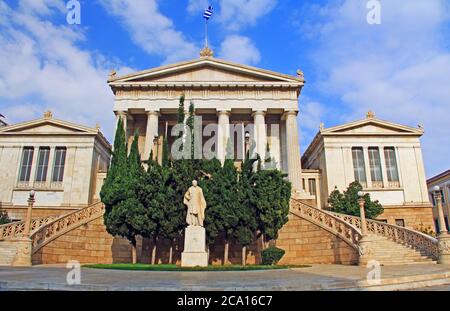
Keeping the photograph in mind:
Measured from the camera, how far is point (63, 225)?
73.2 ft

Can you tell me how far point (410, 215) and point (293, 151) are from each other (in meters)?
13.7

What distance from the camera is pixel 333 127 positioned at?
1501 inches

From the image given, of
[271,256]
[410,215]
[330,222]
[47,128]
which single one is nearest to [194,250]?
[271,256]

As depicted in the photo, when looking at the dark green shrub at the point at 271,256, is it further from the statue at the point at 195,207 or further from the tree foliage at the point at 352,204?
the tree foliage at the point at 352,204

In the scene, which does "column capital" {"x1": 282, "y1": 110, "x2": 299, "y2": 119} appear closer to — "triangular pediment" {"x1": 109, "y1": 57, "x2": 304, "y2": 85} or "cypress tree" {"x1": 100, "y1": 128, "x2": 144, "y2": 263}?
"triangular pediment" {"x1": 109, "y1": 57, "x2": 304, "y2": 85}

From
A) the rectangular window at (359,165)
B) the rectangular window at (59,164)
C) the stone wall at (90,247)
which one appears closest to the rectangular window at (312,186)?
the rectangular window at (359,165)

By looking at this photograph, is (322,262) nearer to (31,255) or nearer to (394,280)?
(394,280)

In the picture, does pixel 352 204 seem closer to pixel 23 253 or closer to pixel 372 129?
pixel 372 129

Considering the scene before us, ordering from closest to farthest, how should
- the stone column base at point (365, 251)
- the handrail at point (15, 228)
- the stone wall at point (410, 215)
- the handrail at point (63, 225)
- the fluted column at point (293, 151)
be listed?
the stone column base at point (365, 251), the handrail at point (63, 225), the handrail at point (15, 228), the fluted column at point (293, 151), the stone wall at point (410, 215)

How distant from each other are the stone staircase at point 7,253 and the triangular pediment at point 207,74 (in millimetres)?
20231

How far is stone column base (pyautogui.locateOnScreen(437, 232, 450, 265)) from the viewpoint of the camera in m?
16.7

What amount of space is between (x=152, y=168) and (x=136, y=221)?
10.0 ft

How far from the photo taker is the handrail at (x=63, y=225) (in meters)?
20.1
